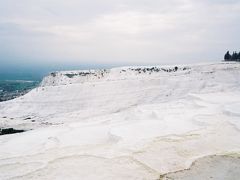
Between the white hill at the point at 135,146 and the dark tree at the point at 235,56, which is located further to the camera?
the dark tree at the point at 235,56

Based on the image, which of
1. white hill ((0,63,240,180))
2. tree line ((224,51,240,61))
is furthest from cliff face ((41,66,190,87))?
white hill ((0,63,240,180))

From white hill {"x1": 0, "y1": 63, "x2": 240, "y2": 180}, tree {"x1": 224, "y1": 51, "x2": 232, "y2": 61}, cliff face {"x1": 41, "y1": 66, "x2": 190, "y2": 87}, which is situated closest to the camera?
white hill {"x1": 0, "y1": 63, "x2": 240, "y2": 180}

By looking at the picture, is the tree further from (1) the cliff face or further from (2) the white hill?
(2) the white hill

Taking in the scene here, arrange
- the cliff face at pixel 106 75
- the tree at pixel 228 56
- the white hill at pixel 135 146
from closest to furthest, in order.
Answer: the white hill at pixel 135 146 → the cliff face at pixel 106 75 → the tree at pixel 228 56

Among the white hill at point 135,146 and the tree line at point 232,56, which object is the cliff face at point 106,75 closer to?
the tree line at point 232,56

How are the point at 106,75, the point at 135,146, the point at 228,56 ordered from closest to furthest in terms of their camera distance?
1. the point at 135,146
2. the point at 106,75
3. the point at 228,56

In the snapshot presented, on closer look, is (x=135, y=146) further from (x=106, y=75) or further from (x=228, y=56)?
(x=228, y=56)

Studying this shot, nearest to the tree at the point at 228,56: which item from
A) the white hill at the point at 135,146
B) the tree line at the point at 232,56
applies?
the tree line at the point at 232,56

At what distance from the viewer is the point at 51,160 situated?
9602 millimetres

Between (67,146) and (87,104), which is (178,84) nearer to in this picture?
(87,104)

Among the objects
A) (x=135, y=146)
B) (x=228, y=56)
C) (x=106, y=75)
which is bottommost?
(x=135, y=146)

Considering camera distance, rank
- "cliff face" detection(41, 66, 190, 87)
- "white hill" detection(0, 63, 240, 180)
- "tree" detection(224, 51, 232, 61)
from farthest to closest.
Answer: "tree" detection(224, 51, 232, 61), "cliff face" detection(41, 66, 190, 87), "white hill" detection(0, 63, 240, 180)

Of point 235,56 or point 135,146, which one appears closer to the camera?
point 135,146

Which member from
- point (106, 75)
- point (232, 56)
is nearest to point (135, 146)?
point (106, 75)
